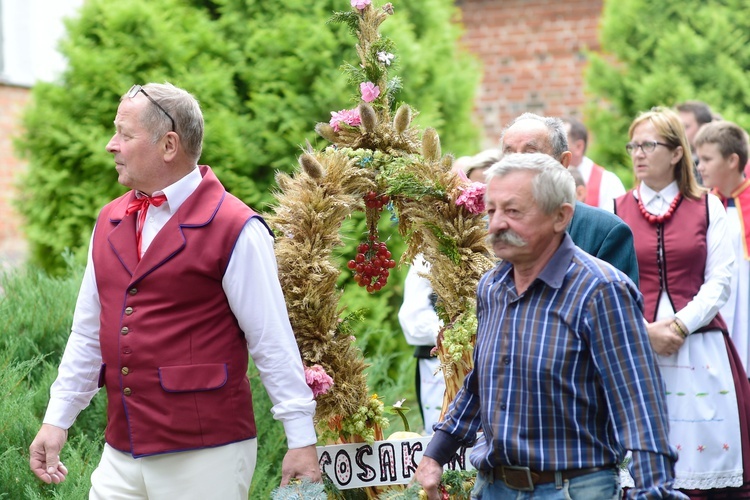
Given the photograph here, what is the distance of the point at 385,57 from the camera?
12.5ft

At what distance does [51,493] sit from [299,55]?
3.58 metres

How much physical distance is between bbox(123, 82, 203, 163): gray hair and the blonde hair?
8.07 feet

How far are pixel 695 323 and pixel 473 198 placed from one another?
1.62 meters

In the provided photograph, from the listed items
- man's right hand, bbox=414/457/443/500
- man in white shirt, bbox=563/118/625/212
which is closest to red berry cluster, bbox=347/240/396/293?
man's right hand, bbox=414/457/443/500

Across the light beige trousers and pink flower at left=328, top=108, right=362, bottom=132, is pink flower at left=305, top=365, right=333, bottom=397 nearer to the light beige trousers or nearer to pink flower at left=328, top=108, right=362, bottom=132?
the light beige trousers

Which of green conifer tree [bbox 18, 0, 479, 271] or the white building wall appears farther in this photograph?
the white building wall

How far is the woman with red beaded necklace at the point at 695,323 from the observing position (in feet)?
15.4

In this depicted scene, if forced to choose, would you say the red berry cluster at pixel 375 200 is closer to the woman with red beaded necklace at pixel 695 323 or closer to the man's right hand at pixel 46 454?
the man's right hand at pixel 46 454

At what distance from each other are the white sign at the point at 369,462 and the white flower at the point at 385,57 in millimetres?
1444

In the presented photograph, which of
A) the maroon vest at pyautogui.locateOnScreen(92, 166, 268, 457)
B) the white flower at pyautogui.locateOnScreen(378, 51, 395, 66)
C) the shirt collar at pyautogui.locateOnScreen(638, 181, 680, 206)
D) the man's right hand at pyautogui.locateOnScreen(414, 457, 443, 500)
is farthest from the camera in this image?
the shirt collar at pyautogui.locateOnScreen(638, 181, 680, 206)

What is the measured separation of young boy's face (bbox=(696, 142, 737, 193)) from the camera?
566 cm

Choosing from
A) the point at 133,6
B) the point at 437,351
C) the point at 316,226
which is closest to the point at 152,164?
the point at 316,226

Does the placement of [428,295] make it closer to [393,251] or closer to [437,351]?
[437,351]

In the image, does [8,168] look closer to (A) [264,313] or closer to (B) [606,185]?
(B) [606,185]
